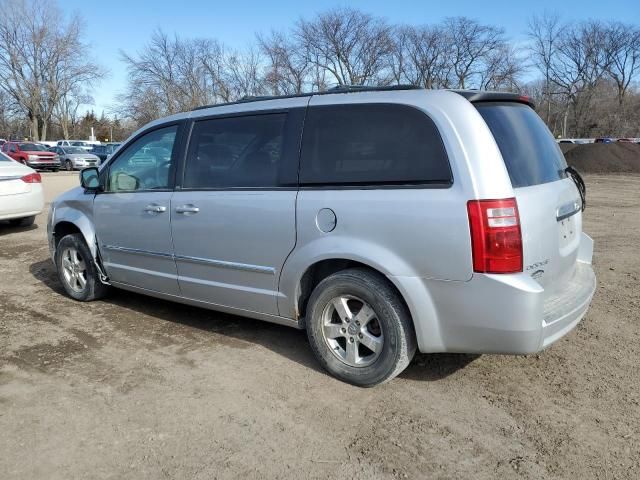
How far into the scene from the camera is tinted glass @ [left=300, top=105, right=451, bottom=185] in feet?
10.4

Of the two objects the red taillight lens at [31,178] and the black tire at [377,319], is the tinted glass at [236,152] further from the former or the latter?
the red taillight lens at [31,178]

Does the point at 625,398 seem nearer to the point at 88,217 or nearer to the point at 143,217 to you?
the point at 143,217

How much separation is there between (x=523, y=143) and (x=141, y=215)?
3.03 meters

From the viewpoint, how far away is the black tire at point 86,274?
524 centimetres

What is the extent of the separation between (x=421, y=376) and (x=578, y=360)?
45.8 inches

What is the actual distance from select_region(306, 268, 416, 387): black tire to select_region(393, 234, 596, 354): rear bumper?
96 mm

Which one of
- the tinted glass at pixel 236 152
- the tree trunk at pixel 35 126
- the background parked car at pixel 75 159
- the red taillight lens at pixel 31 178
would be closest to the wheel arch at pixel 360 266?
the tinted glass at pixel 236 152

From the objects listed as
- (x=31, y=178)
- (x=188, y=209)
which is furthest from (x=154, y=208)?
(x=31, y=178)

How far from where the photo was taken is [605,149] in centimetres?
2667

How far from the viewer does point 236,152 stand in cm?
406

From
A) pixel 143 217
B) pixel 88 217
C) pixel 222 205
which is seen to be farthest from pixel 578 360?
pixel 88 217

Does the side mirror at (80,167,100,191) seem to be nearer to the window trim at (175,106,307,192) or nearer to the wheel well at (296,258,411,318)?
the window trim at (175,106,307,192)

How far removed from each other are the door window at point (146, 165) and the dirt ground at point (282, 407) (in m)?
1.21

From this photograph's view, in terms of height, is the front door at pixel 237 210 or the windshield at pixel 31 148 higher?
the windshield at pixel 31 148
